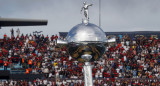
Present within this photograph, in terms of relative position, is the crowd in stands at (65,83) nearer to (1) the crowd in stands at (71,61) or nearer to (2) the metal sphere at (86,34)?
(1) the crowd in stands at (71,61)

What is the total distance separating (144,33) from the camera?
33.7 m

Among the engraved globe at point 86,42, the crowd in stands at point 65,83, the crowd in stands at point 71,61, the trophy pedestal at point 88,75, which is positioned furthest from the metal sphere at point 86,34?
the crowd in stands at point 71,61

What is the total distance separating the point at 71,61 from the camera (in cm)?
2553

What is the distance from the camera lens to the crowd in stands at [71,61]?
23.9 metres

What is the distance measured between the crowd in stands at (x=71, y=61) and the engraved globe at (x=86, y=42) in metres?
17.7

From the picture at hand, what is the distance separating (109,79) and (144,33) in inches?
473

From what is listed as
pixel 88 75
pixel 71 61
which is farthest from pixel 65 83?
pixel 88 75

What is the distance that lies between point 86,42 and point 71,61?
68.2 feet

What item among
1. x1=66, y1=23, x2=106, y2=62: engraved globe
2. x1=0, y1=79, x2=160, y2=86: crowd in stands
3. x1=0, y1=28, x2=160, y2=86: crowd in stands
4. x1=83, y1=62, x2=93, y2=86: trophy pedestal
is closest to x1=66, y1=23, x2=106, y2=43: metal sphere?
x1=66, y1=23, x2=106, y2=62: engraved globe

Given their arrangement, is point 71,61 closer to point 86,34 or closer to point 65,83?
point 65,83

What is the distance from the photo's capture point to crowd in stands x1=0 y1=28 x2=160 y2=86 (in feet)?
78.5

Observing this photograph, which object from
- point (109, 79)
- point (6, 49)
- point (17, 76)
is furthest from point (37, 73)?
point (109, 79)

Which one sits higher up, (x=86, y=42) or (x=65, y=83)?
(x=86, y=42)

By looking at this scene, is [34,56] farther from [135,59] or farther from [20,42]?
[135,59]
